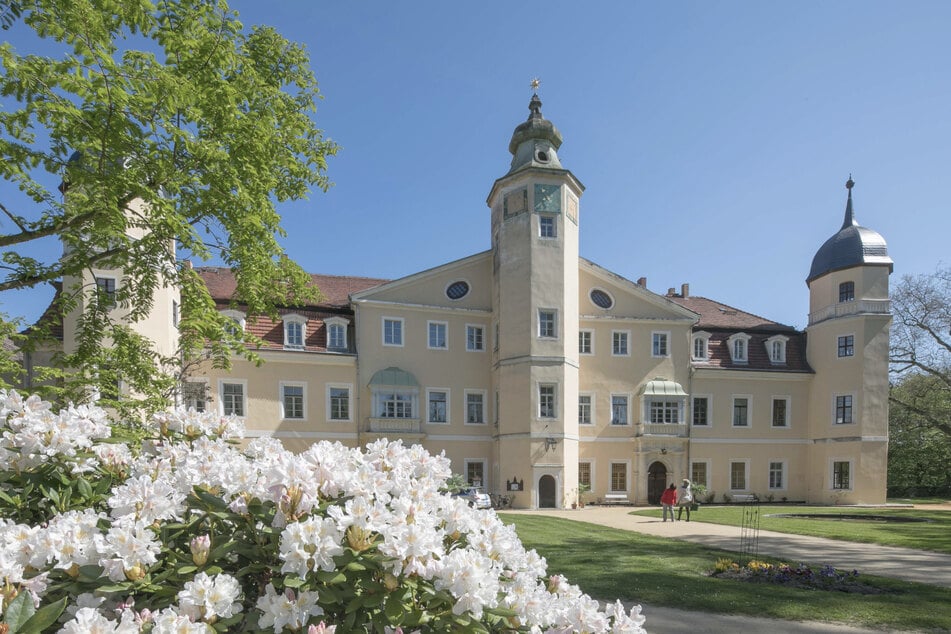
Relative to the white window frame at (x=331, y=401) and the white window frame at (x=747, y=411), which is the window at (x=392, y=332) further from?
the white window frame at (x=747, y=411)

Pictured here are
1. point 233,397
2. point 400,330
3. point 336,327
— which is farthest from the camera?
point 400,330

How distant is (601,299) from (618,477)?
9354 millimetres

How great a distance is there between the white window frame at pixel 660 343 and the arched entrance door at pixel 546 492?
9.30m

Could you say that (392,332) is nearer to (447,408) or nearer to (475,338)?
(475,338)

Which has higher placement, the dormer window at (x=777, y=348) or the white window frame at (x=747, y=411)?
the dormer window at (x=777, y=348)

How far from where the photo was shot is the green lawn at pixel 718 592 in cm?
766

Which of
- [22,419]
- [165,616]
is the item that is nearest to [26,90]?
[22,419]

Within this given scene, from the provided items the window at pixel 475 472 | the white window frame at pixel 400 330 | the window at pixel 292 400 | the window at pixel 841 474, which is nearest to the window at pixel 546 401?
the window at pixel 475 472

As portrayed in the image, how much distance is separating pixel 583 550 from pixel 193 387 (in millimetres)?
18177

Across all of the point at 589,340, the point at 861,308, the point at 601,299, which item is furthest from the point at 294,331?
the point at 861,308

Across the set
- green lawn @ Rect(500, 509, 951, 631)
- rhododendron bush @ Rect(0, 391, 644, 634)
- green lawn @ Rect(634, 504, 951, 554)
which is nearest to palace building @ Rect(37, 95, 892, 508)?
green lawn @ Rect(634, 504, 951, 554)

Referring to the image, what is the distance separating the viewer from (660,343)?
29016 mm

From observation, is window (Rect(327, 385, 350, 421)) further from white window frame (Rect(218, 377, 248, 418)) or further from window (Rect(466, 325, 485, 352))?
window (Rect(466, 325, 485, 352))

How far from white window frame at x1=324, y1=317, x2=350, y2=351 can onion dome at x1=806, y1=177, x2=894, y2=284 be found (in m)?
26.6
